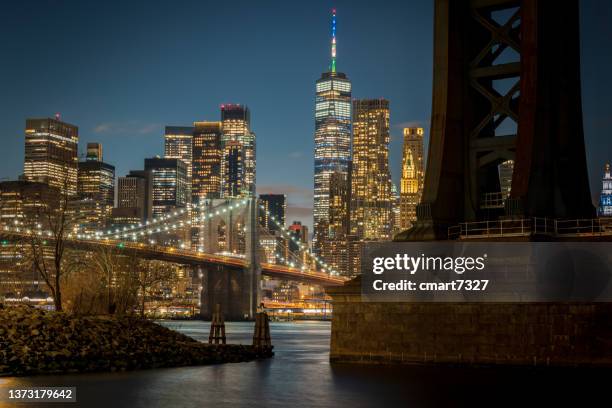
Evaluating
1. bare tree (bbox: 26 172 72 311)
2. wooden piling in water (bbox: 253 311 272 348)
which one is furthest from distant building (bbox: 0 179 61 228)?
wooden piling in water (bbox: 253 311 272 348)

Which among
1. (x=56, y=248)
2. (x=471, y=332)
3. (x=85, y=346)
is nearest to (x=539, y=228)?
(x=471, y=332)

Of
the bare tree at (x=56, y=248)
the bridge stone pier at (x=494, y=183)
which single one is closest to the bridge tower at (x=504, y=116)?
the bridge stone pier at (x=494, y=183)

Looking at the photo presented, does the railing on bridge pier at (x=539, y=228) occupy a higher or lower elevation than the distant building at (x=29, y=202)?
lower

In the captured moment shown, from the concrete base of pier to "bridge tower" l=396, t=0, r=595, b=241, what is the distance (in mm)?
4980

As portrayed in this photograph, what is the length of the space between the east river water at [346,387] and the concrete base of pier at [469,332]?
1.97 ft

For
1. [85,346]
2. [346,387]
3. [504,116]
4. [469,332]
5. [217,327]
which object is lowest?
[346,387]

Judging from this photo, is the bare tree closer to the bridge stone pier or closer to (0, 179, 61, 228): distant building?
(0, 179, 61, 228): distant building

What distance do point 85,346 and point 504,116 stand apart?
21.0 metres

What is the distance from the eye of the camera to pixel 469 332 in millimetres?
36406

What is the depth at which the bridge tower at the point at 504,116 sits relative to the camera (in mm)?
40719

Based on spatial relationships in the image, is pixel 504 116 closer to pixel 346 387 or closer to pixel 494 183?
pixel 494 183

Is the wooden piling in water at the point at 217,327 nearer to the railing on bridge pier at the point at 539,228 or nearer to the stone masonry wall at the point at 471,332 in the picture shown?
the stone masonry wall at the point at 471,332

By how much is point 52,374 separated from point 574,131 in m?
22.7

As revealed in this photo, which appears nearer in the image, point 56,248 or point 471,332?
point 471,332
